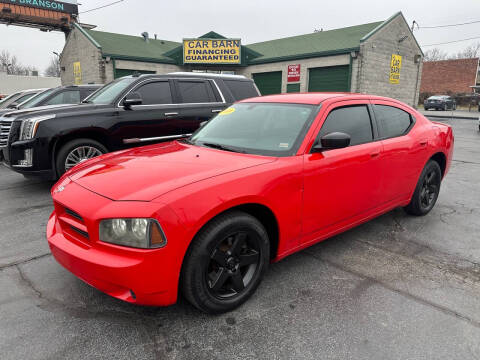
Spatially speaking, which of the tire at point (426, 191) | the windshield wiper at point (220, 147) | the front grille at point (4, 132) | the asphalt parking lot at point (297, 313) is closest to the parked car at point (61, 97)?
the front grille at point (4, 132)

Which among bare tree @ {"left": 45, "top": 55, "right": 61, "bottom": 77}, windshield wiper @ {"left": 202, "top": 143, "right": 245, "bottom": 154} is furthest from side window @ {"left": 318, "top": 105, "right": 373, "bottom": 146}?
bare tree @ {"left": 45, "top": 55, "right": 61, "bottom": 77}

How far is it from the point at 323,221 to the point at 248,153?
916mm

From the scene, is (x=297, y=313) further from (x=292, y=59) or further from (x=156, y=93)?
(x=292, y=59)

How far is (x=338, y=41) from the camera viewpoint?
20938 millimetres

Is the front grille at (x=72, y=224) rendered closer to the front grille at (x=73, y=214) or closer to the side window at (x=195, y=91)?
the front grille at (x=73, y=214)

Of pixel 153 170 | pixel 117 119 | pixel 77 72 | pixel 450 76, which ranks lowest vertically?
pixel 153 170

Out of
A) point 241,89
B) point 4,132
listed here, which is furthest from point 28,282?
point 241,89

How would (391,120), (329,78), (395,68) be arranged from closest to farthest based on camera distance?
(391,120) < (329,78) < (395,68)

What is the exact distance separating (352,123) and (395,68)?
21.5 meters

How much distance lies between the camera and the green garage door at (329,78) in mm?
19750

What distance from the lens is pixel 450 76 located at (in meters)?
47.3

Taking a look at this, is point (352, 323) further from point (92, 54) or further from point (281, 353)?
point (92, 54)

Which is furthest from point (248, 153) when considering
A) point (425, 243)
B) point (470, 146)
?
point (470, 146)

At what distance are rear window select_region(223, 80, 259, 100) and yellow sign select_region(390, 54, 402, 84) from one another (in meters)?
17.4
